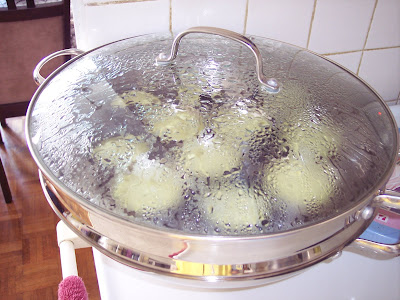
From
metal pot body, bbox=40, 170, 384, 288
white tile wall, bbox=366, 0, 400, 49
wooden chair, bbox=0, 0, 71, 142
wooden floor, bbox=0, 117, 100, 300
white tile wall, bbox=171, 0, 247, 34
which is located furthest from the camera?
wooden chair, bbox=0, 0, 71, 142

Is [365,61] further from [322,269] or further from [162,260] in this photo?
[162,260]

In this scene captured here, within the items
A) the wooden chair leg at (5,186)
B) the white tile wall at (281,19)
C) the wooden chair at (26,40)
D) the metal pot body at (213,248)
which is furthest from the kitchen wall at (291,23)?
the wooden chair leg at (5,186)

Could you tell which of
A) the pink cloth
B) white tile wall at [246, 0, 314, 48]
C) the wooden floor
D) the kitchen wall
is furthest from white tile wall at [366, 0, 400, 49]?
the wooden floor

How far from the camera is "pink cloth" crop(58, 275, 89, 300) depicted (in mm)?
513

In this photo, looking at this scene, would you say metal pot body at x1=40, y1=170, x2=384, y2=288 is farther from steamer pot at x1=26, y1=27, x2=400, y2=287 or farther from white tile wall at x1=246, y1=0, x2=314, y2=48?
white tile wall at x1=246, y1=0, x2=314, y2=48

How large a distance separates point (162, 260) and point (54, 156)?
17 cm

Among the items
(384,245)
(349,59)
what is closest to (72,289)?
(384,245)

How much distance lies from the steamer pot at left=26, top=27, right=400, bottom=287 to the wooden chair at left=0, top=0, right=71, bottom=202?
1.15 m

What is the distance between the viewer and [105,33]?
0.71 meters

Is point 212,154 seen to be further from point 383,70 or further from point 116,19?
point 383,70

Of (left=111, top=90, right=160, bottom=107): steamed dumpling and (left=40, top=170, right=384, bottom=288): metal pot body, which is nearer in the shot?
(left=40, top=170, right=384, bottom=288): metal pot body

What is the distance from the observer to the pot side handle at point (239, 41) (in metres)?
0.49

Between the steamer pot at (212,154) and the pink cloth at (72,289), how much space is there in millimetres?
91

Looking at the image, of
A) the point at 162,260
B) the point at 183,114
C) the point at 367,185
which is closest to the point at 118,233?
the point at 162,260
